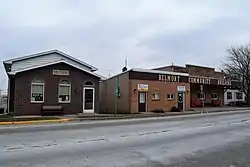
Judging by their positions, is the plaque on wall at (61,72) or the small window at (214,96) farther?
the small window at (214,96)

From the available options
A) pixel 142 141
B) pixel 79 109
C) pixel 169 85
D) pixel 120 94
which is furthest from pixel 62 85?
pixel 142 141

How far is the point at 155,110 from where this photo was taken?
1383 inches

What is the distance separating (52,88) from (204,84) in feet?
82.0

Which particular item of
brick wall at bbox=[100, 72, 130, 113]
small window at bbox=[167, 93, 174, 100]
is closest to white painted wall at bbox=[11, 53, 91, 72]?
brick wall at bbox=[100, 72, 130, 113]

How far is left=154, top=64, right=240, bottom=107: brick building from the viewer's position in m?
43.6

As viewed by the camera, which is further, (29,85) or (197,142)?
(29,85)

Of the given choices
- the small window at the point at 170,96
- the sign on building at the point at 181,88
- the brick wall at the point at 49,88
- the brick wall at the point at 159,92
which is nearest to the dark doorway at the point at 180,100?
the sign on building at the point at 181,88

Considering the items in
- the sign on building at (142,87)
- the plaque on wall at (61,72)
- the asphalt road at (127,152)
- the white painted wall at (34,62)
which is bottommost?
the asphalt road at (127,152)

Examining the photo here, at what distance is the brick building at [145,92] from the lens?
3388cm

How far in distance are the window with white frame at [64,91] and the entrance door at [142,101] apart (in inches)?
337

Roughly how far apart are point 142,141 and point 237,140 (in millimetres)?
4169

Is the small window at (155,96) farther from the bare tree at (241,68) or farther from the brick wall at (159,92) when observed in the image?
the bare tree at (241,68)

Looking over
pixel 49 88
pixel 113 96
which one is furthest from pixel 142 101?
pixel 49 88

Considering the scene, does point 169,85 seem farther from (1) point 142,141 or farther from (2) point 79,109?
(1) point 142,141
